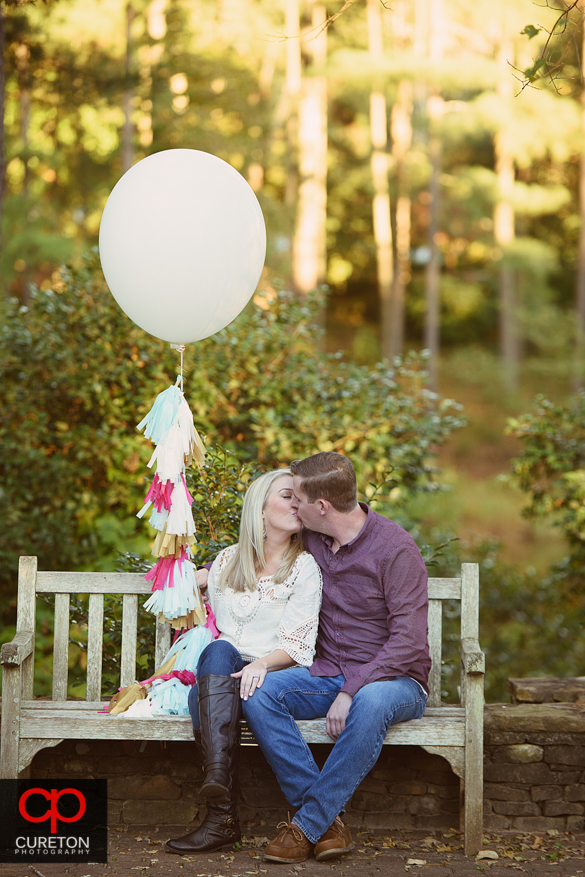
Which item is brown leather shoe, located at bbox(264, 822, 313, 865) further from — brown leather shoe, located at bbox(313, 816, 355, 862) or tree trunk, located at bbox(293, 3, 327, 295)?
tree trunk, located at bbox(293, 3, 327, 295)

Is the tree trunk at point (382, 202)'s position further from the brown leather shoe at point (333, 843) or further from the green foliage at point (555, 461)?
the brown leather shoe at point (333, 843)

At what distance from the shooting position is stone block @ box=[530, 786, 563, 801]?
3.10 metres

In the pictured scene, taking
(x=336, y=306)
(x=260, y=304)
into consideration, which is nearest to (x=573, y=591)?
A: (x=260, y=304)

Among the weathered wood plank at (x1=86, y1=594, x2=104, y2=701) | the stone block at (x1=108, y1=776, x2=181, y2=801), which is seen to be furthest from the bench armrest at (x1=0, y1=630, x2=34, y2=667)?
the stone block at (x1=108, y1=776, x2=181, y2=801)

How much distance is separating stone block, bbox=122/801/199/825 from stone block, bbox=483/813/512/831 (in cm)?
114

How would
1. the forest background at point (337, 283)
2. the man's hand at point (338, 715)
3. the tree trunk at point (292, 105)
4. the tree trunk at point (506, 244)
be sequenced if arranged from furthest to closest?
1. the tree trunk at point (506, 244)
2. the tree trunk at point (292, 105)
3. the forest background at point (337, 283)
4. the man's hand at point (338, 715)

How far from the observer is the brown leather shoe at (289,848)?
264 cm

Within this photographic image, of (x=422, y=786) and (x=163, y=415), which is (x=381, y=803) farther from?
(x=163, y=415)

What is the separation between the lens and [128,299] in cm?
299

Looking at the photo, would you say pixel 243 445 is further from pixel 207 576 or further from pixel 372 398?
pixel 207 576

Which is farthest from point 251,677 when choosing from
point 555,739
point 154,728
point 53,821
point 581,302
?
point 581,302

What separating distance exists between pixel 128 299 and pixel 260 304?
6.94 feet

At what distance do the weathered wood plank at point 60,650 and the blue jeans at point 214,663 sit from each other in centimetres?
64

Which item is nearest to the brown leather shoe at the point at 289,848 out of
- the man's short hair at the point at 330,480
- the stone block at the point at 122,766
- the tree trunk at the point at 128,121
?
the stone block at the point at 122,766
